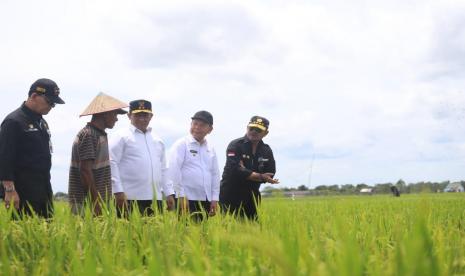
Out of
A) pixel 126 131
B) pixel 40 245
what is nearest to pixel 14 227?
pixel 40 245

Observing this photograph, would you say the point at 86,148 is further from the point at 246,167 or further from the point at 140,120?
the point at 246,167

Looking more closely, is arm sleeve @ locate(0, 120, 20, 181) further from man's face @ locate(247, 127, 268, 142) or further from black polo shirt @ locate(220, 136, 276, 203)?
man's face @ locate(247, 127, 268, 142)

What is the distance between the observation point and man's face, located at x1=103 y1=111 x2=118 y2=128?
464cm

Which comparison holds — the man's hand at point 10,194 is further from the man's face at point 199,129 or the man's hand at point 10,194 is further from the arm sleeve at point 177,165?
the man's face at point 199,129

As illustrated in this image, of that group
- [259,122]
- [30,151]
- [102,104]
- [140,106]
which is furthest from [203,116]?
[30,151]

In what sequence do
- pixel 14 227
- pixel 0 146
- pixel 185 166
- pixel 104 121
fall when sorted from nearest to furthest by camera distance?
pixel 14 227 < pixel 0 146 < pixel 104 121 < pixel 185 166

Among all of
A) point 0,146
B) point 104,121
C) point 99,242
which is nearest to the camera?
point 99,242

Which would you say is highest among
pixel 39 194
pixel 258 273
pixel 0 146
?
pixel 0 146

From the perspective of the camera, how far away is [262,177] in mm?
5633

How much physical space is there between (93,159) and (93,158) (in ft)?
0.04

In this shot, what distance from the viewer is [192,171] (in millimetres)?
5516

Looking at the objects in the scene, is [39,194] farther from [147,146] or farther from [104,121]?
[147,146]

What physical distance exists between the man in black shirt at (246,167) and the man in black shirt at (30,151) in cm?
210

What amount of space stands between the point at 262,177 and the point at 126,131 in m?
1.57
